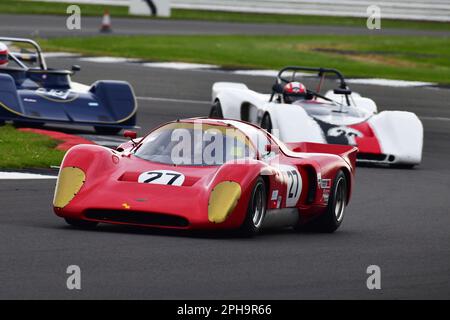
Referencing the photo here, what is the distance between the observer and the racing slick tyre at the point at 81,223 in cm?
1130

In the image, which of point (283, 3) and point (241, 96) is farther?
point (283, 3)

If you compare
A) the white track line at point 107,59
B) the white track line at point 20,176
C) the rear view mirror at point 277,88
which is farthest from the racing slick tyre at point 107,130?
the white track line at point 107,59

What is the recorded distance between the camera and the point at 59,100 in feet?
65.3

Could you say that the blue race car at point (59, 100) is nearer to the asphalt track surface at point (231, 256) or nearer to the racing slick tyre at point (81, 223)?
the asphalt track surface at point (231, 256)

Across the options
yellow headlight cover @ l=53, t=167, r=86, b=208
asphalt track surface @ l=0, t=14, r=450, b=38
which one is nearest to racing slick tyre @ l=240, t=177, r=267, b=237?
yellow headlight cover @ l=53, t=167, r=86, b=208

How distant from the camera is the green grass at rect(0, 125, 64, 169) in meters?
16.1

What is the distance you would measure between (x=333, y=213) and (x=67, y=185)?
262cm

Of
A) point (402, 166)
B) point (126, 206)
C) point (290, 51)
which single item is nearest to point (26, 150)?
point (402, 166)

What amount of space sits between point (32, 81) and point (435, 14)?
2803 cm

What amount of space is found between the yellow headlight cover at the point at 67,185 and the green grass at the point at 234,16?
32.6m

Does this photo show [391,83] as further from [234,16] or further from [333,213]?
[333,213]

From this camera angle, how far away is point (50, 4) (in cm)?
4566
